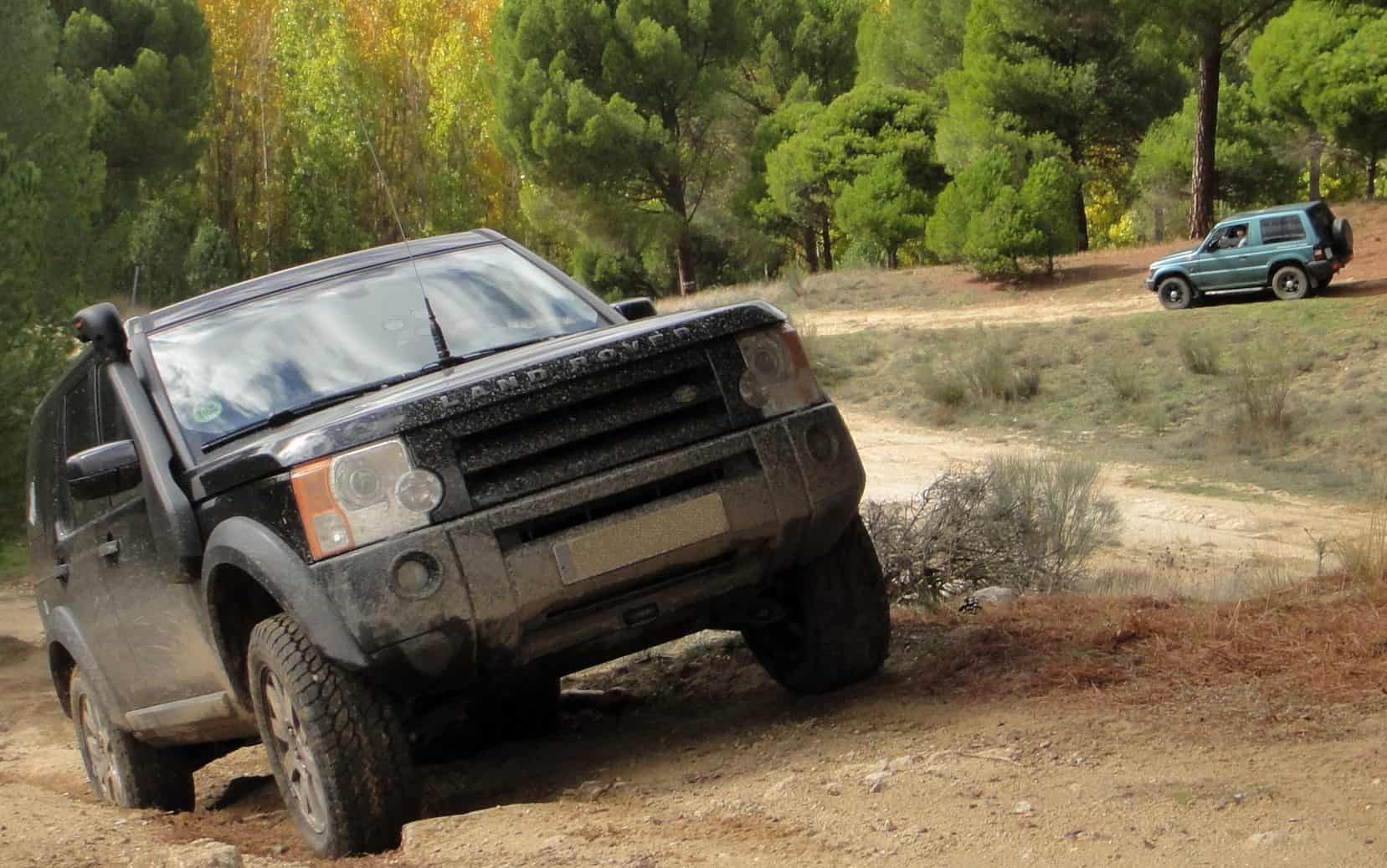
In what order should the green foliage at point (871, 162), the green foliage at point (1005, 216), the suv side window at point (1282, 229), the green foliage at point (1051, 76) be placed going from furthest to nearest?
the green foliage at point (871, 162), the green foliage at point (1051, 76), the green foliage at point (1005, 216), the suv side window at point (1282, 229)

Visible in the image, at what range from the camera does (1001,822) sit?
421cm

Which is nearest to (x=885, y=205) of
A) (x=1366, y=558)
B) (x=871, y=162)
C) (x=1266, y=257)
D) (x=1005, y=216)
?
(x=871, y=162)

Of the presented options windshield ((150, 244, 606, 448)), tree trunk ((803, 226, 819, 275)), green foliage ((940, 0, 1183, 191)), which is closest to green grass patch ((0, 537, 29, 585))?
windshield ((150, 244, 606, 448))

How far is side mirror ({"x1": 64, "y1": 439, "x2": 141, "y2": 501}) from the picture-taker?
531 centimetres

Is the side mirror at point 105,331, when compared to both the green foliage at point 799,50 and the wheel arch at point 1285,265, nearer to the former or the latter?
the wheel arch at point 1285,265

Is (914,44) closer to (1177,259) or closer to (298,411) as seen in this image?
(1177,259)

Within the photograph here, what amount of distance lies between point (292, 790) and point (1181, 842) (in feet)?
8.53

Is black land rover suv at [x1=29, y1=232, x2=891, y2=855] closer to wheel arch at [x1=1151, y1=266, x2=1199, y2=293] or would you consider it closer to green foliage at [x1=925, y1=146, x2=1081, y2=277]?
wheel arch at [x1=1151, y1=266, x2=1199, y2=293]

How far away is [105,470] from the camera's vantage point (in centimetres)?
532

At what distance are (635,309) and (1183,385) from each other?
16.8m

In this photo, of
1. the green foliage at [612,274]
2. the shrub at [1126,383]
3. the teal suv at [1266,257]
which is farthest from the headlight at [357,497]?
the green foliage at [612,274]

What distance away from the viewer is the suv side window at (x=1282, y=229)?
26453mm

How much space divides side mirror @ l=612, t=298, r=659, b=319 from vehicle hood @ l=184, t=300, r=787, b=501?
3.17 ft

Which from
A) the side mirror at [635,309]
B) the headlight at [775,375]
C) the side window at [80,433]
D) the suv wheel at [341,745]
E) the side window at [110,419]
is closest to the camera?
the suv wheel at [341,745]
